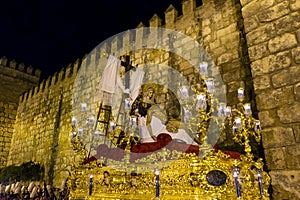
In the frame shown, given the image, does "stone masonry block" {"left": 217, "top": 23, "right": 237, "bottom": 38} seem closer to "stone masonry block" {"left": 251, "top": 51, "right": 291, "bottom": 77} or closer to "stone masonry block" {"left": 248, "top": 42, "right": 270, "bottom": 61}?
"stone masonry block" {"left": 248, "top": 42, "right": 270, "bottom": 61}

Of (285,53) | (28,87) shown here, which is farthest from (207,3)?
(28,87)

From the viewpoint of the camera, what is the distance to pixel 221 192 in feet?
8.87

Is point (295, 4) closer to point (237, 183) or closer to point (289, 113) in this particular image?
point (289, 113)

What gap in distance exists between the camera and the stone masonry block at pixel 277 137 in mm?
2895

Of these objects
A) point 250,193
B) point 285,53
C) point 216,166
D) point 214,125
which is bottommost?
point 250,193

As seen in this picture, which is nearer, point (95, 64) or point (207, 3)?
point (207, 3)

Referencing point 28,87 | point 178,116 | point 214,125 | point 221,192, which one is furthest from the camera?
point 28,87

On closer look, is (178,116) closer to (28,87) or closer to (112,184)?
(112,184)

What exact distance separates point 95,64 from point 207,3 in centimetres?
535

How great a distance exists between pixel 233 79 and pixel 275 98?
2.29m

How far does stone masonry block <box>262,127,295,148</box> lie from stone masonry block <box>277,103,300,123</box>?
112mm

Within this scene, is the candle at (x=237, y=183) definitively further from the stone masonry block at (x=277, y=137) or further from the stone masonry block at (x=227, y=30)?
the stone masonry block at (x=227, y=30)

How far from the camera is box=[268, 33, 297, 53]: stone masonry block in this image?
122 inches

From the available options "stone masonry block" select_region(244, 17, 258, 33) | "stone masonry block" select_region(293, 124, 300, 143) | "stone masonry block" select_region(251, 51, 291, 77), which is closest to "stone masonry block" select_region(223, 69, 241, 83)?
"stone masonry block" select_region(244, 17, 258, 33)
